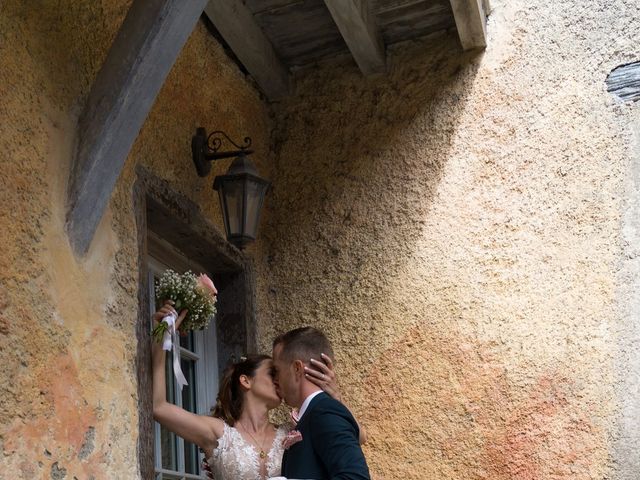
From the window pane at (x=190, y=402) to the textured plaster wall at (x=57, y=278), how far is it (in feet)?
3.00

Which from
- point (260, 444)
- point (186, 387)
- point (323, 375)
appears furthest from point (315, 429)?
point (186, 387)

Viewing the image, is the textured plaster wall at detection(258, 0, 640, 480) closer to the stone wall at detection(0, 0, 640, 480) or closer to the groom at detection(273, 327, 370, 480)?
the stone wall at detection(0, 0, 640, 480)

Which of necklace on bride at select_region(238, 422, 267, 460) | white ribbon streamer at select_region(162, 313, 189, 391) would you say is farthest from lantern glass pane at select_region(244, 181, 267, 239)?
necklace on bride at select_region(238, 422, 267, 460)

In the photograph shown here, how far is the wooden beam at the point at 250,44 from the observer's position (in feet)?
14.9

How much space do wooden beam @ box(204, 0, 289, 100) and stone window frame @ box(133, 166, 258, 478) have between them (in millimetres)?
911

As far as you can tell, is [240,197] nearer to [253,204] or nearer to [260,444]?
[253,204]

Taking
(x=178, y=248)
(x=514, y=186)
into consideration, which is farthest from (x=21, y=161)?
(x=514, y=186)

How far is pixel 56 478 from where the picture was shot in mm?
2926

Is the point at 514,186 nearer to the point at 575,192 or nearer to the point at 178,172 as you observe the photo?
the point at 575,192

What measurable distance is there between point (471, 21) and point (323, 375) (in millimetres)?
Result: 2190

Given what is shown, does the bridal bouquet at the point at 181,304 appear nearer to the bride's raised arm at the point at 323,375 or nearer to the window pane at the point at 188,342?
the bride's raised arm at the point at 323,375

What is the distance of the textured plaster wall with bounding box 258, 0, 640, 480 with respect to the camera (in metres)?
4.37

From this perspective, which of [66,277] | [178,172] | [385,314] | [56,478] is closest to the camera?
[56,478]

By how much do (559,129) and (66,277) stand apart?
2.51 meters
